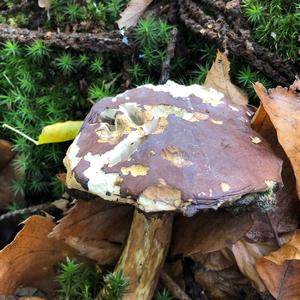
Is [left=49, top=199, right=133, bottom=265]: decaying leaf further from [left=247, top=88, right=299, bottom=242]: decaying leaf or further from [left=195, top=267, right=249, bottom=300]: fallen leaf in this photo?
[left=247, top=88, right=299, bottom=242]: decaying leaf

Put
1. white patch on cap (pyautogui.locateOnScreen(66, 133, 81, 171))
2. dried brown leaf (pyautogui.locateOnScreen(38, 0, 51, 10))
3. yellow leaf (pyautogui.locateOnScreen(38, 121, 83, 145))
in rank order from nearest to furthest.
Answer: white patch on cap (pyautogui.locateOnScreen(66, 133, 81, 171)) → yellow leaf (pyautogui.locateOnScreen(38, 121, 83, 145)) → dried brown leaf (pyautogui.locateOnScreen(38, 0, 51, 10))

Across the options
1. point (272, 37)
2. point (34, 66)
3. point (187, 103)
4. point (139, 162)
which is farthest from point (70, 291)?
point (272, 37)

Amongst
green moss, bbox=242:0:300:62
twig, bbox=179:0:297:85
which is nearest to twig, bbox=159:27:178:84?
twig, bbox=179:0:297:85

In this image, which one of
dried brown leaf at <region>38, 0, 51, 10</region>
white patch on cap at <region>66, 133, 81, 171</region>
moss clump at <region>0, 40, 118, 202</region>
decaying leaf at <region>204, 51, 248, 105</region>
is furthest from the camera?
dried brown leaf at <region>38, 0, 51, 10</region>

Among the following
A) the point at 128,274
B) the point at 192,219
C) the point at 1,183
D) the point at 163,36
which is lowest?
the point at 1,183

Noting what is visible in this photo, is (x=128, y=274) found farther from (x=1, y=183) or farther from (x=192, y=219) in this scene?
(x=1, y=183)

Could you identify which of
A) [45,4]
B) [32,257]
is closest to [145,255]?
[32,257]

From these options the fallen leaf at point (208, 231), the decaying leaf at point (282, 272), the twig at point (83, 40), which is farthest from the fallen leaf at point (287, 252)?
the twig at point (83, 40)
